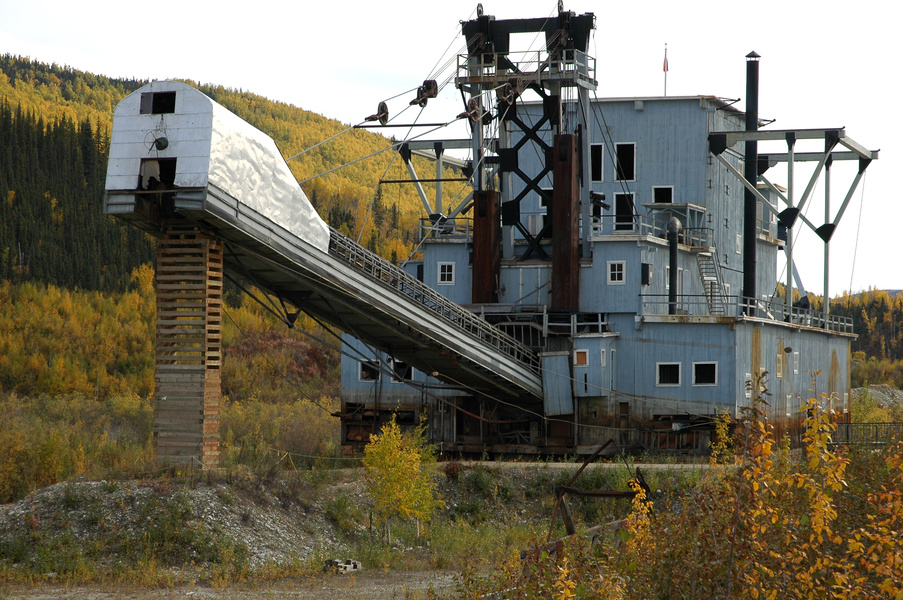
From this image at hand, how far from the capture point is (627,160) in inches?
1393

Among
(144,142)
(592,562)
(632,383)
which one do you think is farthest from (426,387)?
(592,562)

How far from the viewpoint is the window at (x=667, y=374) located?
2862cm

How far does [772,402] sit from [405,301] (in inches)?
552

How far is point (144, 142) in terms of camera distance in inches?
700

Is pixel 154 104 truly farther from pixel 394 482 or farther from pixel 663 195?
pixel 663 195

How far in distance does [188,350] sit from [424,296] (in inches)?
266

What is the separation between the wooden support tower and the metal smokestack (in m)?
23.0

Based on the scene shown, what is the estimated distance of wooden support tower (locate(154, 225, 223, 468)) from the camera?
18.5 m

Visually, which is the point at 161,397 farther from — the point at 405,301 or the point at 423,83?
the point at 423,83

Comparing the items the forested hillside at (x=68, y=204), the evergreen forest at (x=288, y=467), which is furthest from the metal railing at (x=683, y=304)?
the forested hillside at (x=68, y=204)

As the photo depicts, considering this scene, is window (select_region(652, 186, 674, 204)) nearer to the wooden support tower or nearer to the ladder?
the ladder

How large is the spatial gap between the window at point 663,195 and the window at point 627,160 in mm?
893

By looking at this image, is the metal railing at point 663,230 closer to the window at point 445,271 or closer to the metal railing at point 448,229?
the metal railing at point 448,229

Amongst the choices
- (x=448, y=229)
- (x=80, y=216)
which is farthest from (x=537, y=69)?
(x=80, y=216)
